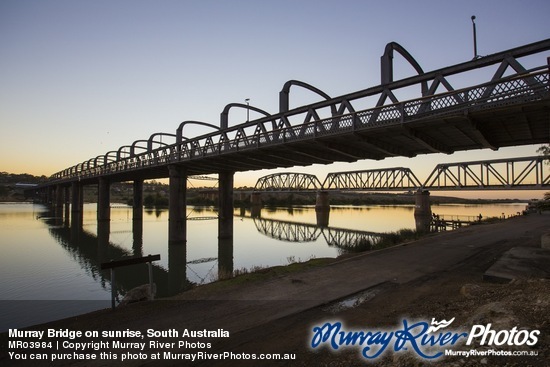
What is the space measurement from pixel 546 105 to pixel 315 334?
42.5 ft

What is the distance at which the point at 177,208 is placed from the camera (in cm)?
3659

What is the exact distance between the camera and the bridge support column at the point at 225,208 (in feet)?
129

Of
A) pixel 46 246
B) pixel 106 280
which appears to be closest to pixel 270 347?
pixel 106 280

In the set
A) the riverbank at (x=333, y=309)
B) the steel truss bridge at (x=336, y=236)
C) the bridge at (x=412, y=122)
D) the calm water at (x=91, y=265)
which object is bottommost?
the steel truss bridge at (x=336, y=236)

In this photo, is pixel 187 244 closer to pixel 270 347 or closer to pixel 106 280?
pixel 106 280

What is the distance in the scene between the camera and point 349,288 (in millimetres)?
10977

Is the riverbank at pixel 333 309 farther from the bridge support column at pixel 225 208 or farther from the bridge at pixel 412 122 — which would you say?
the bridge support column at pixel 225 208

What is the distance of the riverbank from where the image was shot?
6.06 metres

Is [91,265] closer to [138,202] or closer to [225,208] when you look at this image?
[225,208]

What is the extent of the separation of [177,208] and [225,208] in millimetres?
6191

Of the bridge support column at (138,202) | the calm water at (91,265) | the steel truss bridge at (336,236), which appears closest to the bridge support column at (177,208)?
the calm water at (91,265)

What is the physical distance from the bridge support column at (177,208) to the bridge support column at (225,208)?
185 inches

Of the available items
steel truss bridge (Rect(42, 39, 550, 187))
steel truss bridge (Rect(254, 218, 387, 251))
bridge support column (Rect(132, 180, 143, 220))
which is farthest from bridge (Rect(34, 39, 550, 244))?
bridge support column (Rect(132, 180, 143, 220))

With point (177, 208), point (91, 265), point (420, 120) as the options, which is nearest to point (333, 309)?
point (420, 120)
